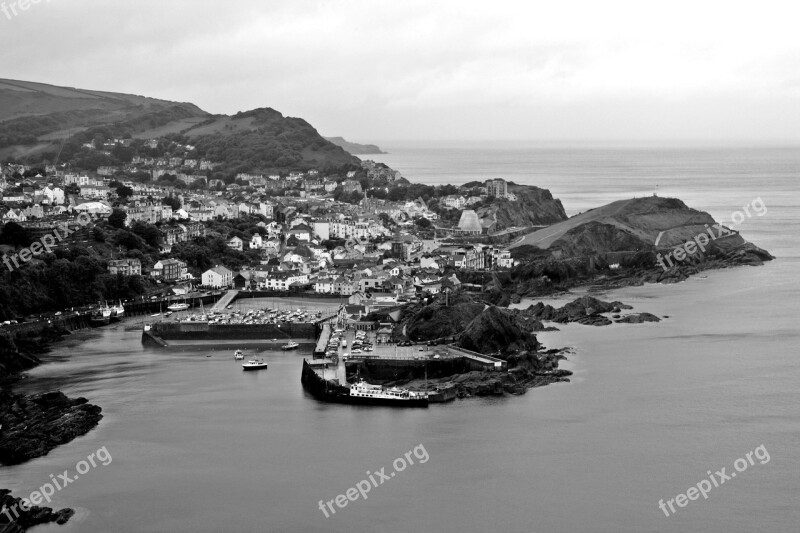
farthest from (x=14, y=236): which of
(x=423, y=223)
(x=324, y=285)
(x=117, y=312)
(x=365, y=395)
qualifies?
(x=423, y=223)

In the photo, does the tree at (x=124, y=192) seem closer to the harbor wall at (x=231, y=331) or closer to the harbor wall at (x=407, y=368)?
the harbor wall at (x=231, y=331)

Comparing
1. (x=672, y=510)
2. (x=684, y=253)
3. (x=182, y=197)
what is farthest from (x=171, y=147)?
(x=672, y=510)

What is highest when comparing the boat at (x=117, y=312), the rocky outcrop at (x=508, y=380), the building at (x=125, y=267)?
the building at (x=125, y=267)

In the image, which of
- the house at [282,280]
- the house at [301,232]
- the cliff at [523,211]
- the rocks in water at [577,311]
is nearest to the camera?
the rocks in water at [577,311]

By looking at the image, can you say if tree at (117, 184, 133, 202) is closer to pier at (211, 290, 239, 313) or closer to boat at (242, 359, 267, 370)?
pier at (211, 290, 239, 313)

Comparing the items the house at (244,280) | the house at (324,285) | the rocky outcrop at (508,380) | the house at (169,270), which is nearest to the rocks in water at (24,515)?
the rocky outcrop at (508,380)

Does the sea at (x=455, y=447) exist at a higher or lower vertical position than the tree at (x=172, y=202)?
lower

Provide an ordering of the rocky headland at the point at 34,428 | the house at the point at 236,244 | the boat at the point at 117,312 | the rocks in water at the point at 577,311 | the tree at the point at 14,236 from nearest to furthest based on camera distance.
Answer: the rocky headland at the point at 34,428 → the rocks in water at the point at 577,311 → the boat at the point at 117,312 → the tree at the point at 14,236 → the house at the point at 236,244

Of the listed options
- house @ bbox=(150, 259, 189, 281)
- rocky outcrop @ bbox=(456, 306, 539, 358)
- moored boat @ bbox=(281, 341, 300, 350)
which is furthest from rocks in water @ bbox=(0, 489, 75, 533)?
house @ bbox=(150, 259, 189, 281)

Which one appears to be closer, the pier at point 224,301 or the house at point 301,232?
the pier at point 224,301
